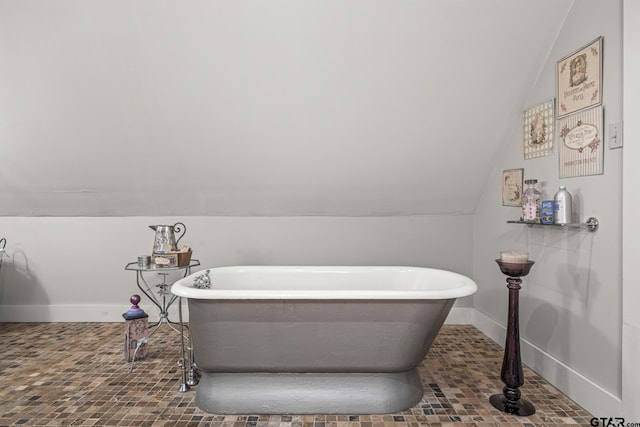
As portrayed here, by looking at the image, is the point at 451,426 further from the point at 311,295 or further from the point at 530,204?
the point at 530,204

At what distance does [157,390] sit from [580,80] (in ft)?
9.30

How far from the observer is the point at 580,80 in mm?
2053

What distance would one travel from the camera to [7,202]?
331 cm

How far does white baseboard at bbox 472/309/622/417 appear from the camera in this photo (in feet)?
6.01

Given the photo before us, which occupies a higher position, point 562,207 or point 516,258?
point 562,207

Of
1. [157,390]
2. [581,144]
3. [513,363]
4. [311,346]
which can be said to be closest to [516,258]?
[513,363]

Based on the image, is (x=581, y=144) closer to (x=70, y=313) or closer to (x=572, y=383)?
(x=572, y=383)

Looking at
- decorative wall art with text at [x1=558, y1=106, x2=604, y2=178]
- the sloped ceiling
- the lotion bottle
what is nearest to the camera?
decorative wall art with text at [x1=558, y1=106, x2=604, y2=178]

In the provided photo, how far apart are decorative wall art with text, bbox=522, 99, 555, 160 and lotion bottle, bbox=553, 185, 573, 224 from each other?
376mm

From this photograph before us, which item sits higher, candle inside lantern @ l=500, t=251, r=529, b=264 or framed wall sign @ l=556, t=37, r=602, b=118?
framed wall sign @ l=556, t=37, r=602, b=118

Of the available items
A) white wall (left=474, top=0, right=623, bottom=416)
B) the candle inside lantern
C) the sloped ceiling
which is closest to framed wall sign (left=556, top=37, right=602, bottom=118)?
white wall (left=474, top=0, right=623, bottom=416)

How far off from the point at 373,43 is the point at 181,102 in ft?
4.31

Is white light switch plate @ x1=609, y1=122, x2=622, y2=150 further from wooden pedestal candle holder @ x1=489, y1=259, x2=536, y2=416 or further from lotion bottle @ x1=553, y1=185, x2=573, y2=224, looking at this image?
wooden pedestal candle holder @ x1=489, y1=259, x2=536, y2=416

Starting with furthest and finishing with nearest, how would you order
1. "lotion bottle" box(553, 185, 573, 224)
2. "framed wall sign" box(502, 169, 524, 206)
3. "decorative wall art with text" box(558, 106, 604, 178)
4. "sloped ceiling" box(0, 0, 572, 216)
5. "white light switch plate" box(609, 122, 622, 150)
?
"framed wall sign" box(502, 169, 524, 206), "sloped ceiling" box(0, 0, 572, 216), "lotion bottle" box(553, 185, 573, 224), "decorative wall art with text" box(558, 106, 604, 178), "white light switch plate" box(609, 122, 622, 150)
